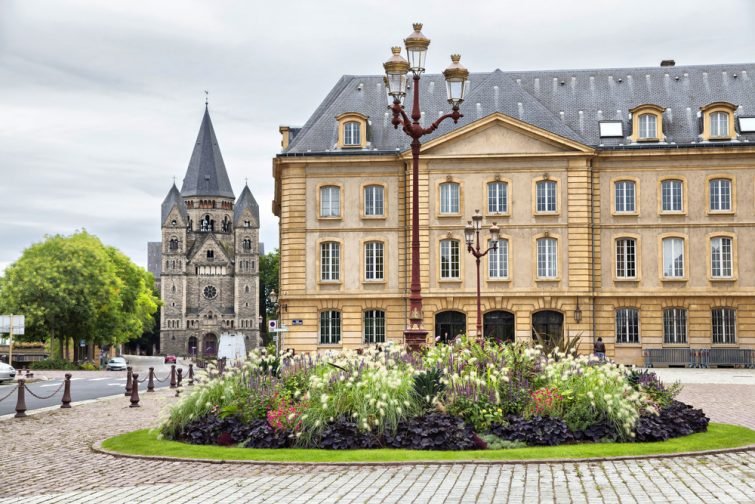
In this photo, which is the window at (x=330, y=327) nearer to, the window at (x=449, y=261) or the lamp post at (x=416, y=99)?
the window at (x=449, y=261)

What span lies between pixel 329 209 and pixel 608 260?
13282 mm

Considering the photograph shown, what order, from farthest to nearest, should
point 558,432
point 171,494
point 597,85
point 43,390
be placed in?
point 597,85
point 43,390
point 558,432
point 171,494

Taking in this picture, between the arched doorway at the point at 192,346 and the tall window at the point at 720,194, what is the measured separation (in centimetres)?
11977

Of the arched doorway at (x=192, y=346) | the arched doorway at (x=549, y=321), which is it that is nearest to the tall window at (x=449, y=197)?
the arched doorway at (x=549, y=321)

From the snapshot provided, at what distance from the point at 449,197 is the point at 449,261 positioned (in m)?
2.98

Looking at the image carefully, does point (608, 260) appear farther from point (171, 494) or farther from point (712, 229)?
point (171, 494)

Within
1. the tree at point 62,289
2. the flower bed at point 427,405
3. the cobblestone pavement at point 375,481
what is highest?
the tree at point 62,289

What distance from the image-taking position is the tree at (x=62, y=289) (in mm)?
66625

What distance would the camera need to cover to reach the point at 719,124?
162 feet


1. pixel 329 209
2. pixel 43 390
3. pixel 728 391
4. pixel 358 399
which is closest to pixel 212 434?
pixel 358 399

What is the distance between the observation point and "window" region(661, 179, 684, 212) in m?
49.2

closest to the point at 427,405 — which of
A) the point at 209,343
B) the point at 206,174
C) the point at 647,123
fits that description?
the point at 647,123

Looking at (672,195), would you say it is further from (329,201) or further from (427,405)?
(427,405)

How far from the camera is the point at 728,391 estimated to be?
2909cm
